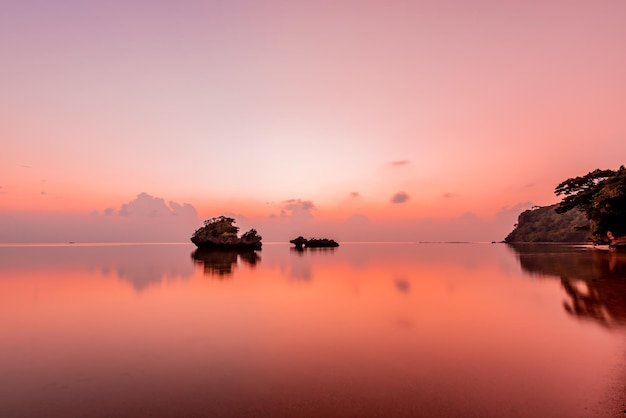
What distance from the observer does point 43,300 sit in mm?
18703

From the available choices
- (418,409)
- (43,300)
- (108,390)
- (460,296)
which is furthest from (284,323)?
(43,300)

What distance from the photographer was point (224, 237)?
99.0 meters

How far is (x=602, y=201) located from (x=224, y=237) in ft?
291

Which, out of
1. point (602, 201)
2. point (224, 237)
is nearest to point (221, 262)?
point (224, 237)

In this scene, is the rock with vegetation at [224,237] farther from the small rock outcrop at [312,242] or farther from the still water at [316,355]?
the still water at [316,355]

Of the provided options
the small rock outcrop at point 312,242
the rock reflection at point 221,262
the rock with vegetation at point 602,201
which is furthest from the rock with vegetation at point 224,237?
the rock with vegetation at point 602,201

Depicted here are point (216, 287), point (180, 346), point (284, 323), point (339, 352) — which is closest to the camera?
point (339, 352)

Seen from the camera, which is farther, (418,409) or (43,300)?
(43,300)

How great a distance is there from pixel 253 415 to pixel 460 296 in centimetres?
1666

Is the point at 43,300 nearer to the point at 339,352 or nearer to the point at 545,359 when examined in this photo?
the point at 339,352

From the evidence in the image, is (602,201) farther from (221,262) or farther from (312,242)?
(312,242)

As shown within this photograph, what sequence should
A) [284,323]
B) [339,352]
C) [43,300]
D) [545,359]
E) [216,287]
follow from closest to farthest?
1. [545,359]
2. [339,352]
3. [284,323]
4. [43,300]
5. [216,287]

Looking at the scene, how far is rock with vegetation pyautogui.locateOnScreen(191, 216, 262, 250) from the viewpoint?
99.4 meters

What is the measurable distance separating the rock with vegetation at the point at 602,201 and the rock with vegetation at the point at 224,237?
8040 cm
